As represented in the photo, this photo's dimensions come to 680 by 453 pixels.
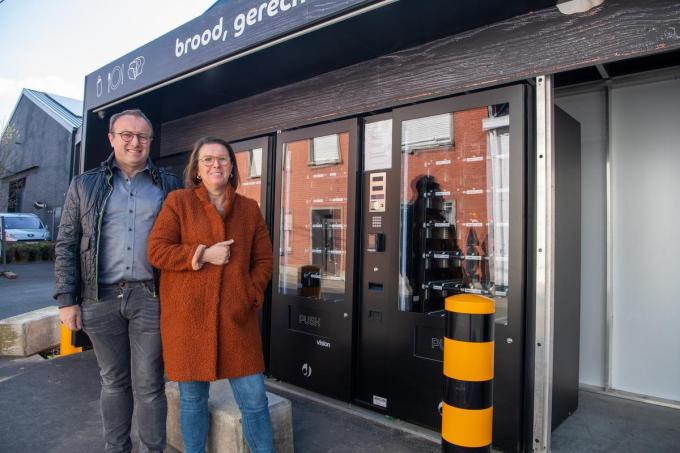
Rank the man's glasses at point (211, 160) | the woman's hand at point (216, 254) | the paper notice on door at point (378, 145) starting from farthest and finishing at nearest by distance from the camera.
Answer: the paper notice on door at point (378, 145), the man's glasses at point (211, 160), the woman's hand at point (216, 254)

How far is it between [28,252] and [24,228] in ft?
11.7

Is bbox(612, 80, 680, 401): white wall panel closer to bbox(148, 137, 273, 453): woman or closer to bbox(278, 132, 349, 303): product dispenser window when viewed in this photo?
bbox(278, 132, 349, 303): product dispenser window

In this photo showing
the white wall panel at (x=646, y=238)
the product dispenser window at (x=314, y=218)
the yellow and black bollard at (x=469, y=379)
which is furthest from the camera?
the product dispenser window at (x=314, y=218)

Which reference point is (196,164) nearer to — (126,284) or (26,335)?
(126,284)

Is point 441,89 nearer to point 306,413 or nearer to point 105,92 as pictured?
point 306,413

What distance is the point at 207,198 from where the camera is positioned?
2367 millimetres

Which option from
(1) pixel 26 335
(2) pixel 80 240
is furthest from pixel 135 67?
(1) pixel 26 335

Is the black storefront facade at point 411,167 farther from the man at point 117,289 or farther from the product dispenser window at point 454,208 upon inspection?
the man at point 117,289

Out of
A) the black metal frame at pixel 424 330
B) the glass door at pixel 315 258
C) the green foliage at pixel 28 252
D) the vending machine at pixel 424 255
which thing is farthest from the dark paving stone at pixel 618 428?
the green foliage at pixel 28 252

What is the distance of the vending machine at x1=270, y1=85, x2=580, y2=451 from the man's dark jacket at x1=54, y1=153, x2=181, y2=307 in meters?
1.68

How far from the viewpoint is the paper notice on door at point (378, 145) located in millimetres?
3537

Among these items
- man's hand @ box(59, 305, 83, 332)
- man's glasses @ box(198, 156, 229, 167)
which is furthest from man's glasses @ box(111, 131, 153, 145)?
man's hand @ box(59, 305, 83, 332)

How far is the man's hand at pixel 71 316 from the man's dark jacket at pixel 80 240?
26mm

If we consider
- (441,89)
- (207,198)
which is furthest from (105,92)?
(441,89)
